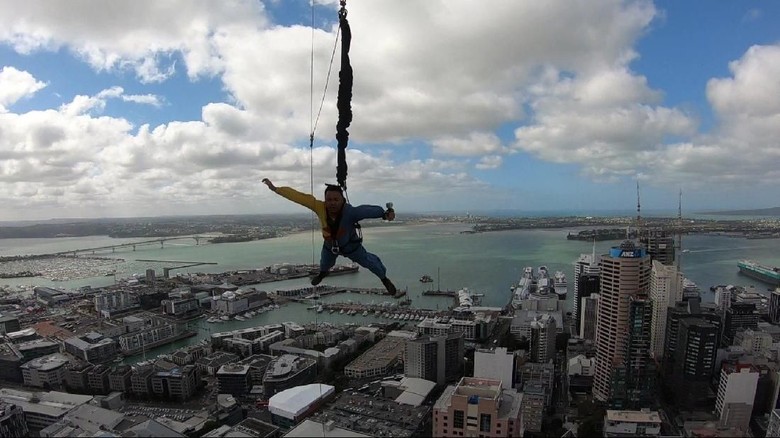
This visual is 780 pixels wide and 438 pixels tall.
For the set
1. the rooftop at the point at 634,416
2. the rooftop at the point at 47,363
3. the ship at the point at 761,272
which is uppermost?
the ship at the point at 761,272

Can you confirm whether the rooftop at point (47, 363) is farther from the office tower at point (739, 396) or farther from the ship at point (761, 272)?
the ship at point (761, 272)

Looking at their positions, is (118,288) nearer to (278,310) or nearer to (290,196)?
(278,310)

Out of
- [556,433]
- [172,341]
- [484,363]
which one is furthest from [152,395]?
Result: [556,433]

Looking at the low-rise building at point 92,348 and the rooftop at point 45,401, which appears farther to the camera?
the low-rise building at point 92,348

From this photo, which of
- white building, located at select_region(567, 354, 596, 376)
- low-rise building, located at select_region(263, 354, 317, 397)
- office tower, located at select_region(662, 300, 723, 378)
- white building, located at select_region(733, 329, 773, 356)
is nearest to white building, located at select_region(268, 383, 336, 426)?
low-rise building, located at select_region(263, 354, 317, 397)

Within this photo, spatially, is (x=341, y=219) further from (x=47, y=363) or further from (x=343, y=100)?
(x=47, y=363)

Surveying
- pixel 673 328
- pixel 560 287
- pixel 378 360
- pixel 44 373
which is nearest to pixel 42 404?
pixel 44 373

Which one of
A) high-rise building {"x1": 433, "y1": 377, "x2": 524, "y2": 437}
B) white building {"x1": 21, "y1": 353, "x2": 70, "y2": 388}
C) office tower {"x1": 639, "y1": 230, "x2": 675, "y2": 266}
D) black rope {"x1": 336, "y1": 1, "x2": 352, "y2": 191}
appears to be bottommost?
white building {"x1": 21, "y1": 353, "x2": 70, "y2": 388}

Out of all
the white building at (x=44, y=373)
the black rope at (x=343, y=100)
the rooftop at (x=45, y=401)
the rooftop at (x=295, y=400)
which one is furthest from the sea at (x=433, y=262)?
the black rope at (x=343, y=100)

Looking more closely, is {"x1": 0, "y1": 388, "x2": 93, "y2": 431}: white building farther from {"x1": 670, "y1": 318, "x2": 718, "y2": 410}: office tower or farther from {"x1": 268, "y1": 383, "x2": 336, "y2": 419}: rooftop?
{"x1": 670, "y1": 318, "x2": 718, "y2": 410}: office tower
